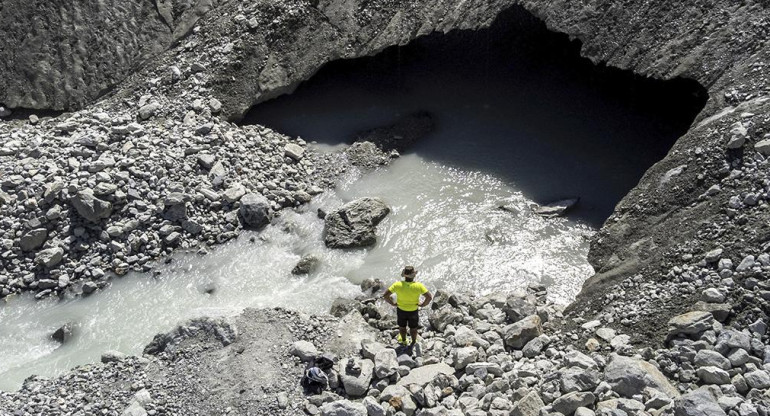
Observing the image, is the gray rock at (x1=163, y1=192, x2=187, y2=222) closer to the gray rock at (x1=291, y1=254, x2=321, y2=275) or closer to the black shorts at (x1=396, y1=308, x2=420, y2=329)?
the gray rock at (x1=291, y1=254, x2=321, y2=275)

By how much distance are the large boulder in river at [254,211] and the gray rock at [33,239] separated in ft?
11.5

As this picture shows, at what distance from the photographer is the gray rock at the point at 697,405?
9.09 meters

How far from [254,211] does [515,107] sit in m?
6.08

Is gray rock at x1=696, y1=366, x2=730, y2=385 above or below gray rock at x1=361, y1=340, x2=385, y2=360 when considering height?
above

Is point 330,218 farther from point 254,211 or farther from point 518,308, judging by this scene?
point 518,308

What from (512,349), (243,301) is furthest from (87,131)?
(512,349)

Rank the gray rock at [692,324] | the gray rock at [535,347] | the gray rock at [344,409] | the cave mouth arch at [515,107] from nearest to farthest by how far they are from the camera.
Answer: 1. the gray rock at [692,324]
2. the gray rock at [344,409]
3. the gray rock at [535,347]
4. the cave mouth arch at [515,107]

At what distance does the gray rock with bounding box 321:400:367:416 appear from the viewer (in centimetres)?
1038

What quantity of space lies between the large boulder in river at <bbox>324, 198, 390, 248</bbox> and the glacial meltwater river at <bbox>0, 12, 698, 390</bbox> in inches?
7.3

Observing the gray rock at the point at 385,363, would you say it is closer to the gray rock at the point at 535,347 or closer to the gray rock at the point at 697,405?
the gray rock at the point at 535,347

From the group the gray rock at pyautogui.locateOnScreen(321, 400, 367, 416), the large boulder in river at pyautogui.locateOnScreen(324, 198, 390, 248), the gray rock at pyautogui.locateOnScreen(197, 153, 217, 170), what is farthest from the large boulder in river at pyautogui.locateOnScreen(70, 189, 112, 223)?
the gray rock at pyautogui.locateOnScreen(321, 400, 367, 416)

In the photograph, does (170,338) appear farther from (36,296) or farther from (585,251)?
(585,251)

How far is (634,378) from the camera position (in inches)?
386

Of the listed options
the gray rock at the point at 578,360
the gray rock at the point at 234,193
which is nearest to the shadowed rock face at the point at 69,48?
the gray rock at the point at 234,193
